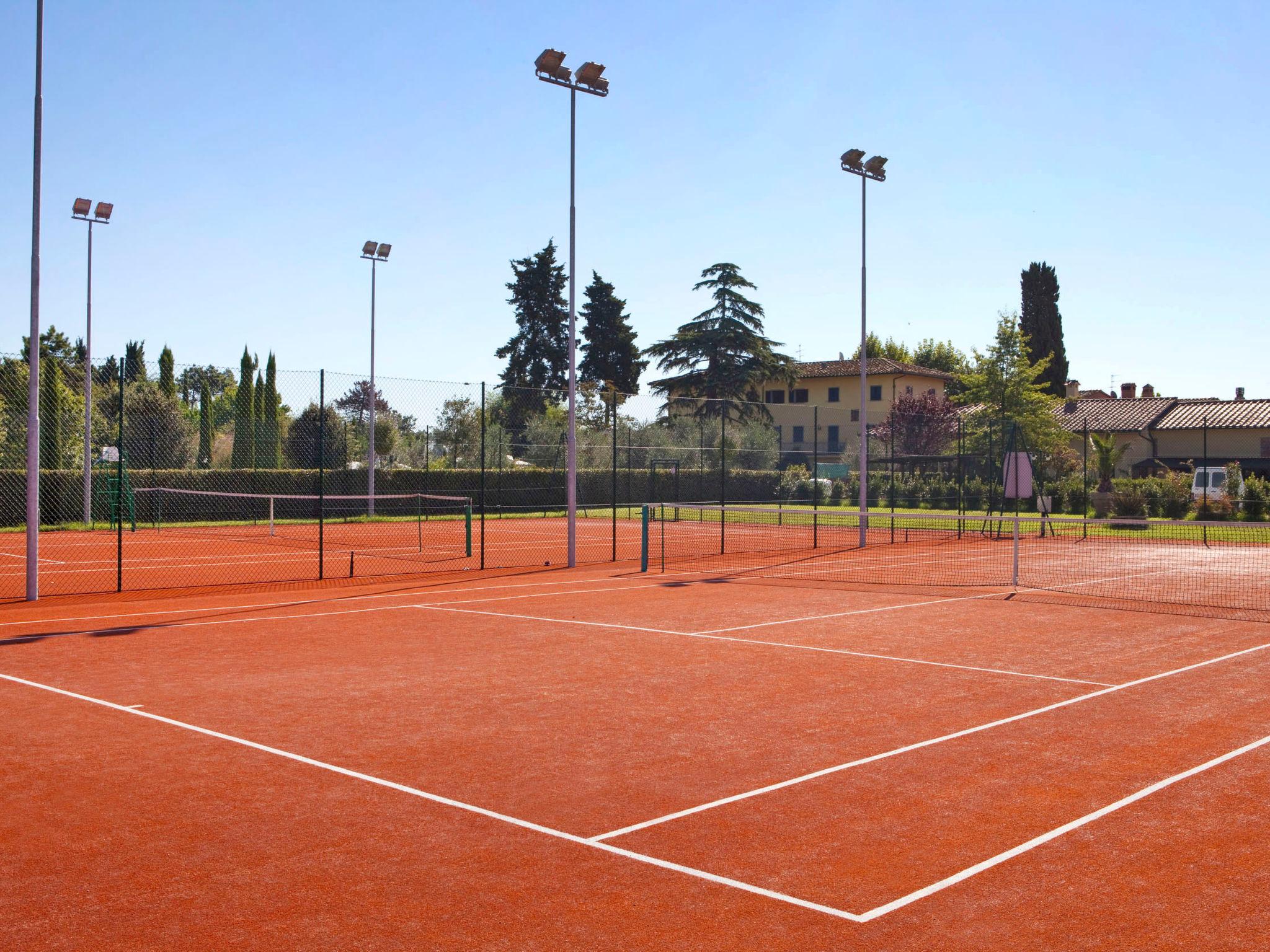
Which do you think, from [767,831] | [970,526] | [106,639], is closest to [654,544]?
[970,526]

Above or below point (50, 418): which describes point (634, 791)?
below

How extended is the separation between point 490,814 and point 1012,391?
143 feet

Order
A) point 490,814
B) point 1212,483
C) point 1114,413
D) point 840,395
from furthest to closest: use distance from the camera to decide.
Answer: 1. point 840,395
2. point 1114,413
3. point 1212,483
4. point 490,814

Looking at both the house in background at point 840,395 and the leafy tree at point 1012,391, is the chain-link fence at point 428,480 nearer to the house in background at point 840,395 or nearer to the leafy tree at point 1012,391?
the leafy tree at point 1012,391

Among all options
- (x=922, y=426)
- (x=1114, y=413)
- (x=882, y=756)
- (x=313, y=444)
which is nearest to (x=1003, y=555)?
(x=882, y=756)

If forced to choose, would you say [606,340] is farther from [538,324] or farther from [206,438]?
[206,438]

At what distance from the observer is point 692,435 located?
47469 mm

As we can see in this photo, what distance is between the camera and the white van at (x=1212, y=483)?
1449 inches

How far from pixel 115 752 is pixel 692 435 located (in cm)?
4101

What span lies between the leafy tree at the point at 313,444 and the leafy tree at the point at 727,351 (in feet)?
88.3

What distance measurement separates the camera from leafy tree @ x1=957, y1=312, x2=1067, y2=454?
44594mm

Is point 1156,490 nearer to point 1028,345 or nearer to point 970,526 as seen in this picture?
point 970,526

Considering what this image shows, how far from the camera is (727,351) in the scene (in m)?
63.6

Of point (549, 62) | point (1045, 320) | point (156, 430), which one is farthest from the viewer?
point (1045, 320)
